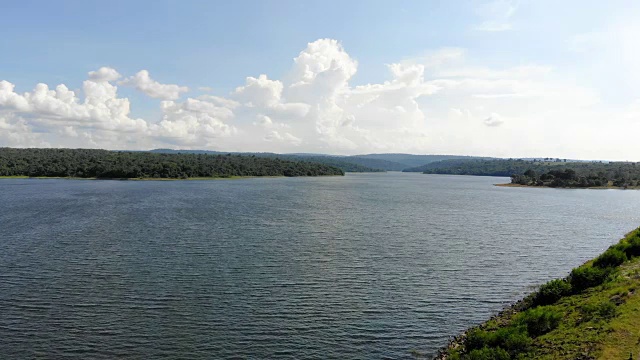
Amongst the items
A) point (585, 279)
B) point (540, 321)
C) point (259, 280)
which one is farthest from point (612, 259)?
point (259, 280)

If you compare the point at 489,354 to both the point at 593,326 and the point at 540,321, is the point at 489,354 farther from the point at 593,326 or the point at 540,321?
the point at 593,326

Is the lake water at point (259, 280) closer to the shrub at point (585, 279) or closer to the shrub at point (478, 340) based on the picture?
the shrub at point (478, 340)

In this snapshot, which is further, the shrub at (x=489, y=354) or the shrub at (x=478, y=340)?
the shrub at (x=478, y=340)

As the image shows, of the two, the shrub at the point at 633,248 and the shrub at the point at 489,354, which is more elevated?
the shrub at the point at 633,248

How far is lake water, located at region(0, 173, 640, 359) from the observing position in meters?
26.8

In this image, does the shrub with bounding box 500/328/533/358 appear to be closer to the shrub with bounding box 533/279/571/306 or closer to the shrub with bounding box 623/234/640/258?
the shrub with bounding box 533/279/571/306

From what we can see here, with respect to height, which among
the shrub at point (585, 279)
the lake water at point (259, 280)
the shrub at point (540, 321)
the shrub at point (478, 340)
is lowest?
the lake water at point (259, 280)

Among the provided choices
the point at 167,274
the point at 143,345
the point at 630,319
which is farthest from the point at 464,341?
the point at 167,274

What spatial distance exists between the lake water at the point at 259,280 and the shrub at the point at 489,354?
445cm

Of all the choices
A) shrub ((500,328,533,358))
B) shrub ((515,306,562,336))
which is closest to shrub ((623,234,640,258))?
shrub ((515,306,562,336))

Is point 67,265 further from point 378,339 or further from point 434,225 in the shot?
point 434,225

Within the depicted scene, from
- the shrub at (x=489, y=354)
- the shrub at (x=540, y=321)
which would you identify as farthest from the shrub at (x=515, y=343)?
the shrub at (x=540, y=321)

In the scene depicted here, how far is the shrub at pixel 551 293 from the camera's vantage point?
3105cm

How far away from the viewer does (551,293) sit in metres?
31.1
